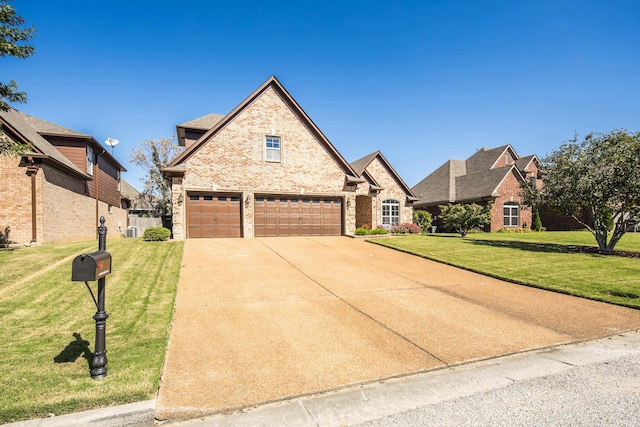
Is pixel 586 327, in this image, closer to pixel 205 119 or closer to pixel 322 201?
pixel 322 201

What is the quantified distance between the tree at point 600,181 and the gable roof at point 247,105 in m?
10.6

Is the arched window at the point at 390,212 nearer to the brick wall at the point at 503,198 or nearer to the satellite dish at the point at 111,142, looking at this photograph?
the brick wall at the point at 503,198

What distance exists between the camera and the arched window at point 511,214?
2939 cm

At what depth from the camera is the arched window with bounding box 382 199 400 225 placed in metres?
26.7

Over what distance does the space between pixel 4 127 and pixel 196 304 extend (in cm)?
1463

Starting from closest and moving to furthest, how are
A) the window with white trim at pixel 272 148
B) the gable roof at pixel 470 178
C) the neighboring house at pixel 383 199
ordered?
the window with white trim at pixel 272 148 < the neighboring house at pixel 383 199 < the gable roof at pixel 470 178

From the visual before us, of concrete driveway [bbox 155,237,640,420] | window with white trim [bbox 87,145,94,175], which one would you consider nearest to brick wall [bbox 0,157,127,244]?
window with white trim [bbox 87,145,94,175]

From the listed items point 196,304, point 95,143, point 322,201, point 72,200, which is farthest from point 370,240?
point 95,143

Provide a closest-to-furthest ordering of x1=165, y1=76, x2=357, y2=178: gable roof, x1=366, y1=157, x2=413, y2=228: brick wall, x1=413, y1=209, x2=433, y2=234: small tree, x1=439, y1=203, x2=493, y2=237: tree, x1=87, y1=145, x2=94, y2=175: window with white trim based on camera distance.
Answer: x1=165, y1=76, x2=357, y2=178: gable roof < x1=87, y1=145, x2=94, y2=175: window with white trim < x1=439, y1=203, x2=493, y2=237: tree < x1=366, y1=157, x2=413, y2=228: brick wall < x1=413, y1=209, x2=433, y2=234: small tree

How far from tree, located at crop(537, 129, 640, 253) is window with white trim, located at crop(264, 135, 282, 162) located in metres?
13.7

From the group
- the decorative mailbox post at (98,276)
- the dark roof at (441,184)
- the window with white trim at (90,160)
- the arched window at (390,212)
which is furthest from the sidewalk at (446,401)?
the dark roof at (441,184)

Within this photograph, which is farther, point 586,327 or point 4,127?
point 4,127

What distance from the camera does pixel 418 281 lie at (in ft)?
30.6

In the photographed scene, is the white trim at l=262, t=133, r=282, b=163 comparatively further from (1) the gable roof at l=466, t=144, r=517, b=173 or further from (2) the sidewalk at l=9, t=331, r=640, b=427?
(1) the gable roof at l=466, t=144, r=517, b=173
